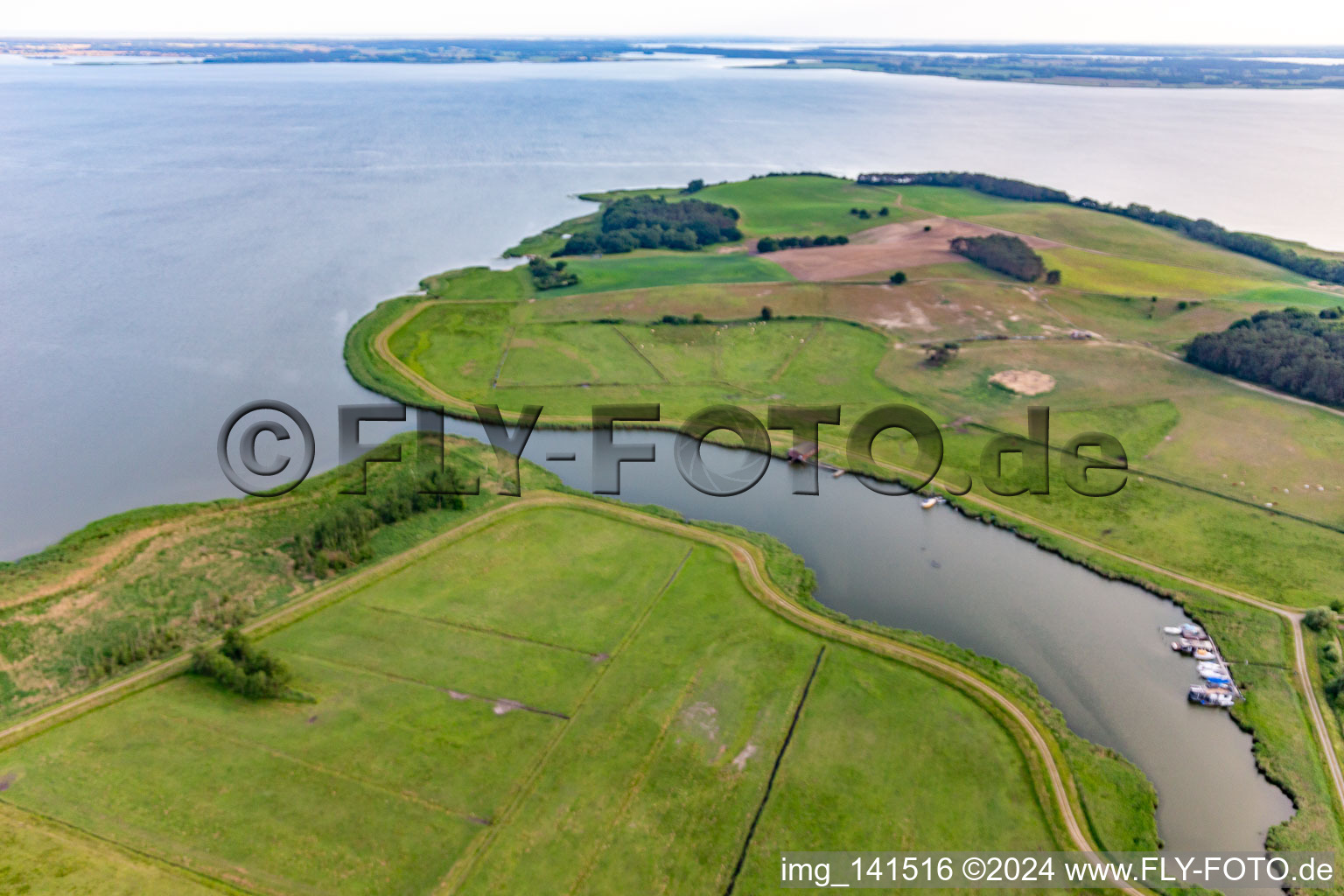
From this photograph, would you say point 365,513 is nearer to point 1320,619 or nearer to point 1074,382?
point 1320,619

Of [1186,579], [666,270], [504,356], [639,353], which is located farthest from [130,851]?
[666,270]

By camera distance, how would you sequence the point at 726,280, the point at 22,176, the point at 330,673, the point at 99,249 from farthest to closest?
the point at 22,176
the point at 99,249
the point at 726,280
the point at 330,673

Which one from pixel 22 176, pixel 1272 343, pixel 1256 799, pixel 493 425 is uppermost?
pixel 22 176

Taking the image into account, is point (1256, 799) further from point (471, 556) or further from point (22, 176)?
point (22, 176)

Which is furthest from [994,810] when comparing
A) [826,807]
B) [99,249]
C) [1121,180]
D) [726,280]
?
[1121,180]

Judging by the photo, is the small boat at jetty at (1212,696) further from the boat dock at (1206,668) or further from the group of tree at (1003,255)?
the group of tree at (1003,255)
